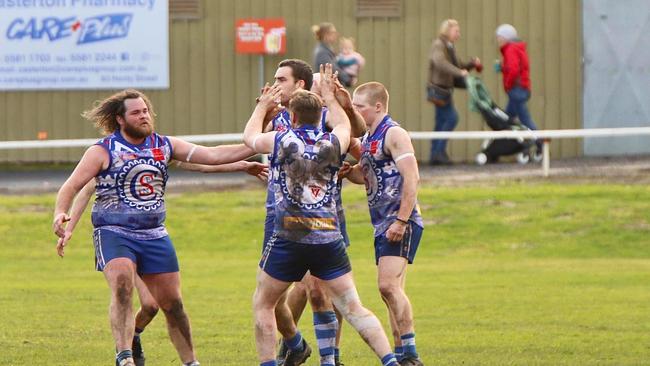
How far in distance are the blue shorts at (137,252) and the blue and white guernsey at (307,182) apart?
1.00 meters

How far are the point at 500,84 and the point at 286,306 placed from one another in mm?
15772

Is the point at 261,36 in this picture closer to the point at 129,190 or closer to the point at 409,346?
the point at 409,346

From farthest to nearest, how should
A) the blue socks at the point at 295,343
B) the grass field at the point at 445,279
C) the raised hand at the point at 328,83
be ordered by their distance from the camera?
the grass field at the point at 445,279 < the blue socks at the point at 295,343 < the raised hand at the point at 328,83

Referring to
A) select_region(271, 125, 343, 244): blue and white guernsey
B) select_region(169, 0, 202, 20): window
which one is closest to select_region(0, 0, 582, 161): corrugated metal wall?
select_region(169, 0, 202, 20): window

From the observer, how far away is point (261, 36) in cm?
2612

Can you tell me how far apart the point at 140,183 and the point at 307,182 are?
49.4 inches

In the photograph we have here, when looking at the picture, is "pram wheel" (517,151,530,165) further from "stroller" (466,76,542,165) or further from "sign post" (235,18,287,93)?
"sign post" (235,18,287,93)

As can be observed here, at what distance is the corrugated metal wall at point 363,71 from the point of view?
26.3 meters

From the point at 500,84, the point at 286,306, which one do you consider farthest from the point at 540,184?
the point at 286,306

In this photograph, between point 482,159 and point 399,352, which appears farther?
point 482,159

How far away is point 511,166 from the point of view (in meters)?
24.4

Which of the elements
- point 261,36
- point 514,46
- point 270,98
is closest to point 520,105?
point 514,46

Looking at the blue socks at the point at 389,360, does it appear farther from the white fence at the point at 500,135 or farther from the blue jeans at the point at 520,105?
the blue jeans at the point at 520,105

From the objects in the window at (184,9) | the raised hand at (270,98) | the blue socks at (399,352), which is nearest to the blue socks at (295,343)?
the blue socks at (399,352)
